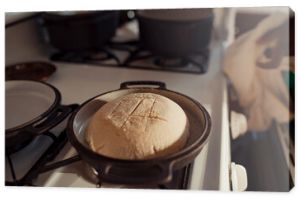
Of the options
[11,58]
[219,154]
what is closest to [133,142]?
[219,154]

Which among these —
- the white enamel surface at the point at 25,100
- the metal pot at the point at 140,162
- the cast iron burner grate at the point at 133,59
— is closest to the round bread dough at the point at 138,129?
the metal pot at the point at 140,162

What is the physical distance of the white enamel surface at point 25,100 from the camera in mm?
518

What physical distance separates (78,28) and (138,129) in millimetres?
419

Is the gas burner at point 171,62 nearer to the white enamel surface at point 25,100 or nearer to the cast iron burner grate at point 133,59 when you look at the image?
the cast iron burner grate at point 133,59

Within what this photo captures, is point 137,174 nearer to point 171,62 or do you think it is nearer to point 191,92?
point 191,92

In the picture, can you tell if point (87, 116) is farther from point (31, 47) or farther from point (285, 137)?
point (31, 47)

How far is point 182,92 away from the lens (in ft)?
2.01

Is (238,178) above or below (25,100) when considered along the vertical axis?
below

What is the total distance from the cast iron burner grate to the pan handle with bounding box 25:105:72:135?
27 centimetres

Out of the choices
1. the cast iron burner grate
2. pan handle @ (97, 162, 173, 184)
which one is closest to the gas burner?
the cast iron burner grate

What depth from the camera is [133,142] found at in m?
0.38

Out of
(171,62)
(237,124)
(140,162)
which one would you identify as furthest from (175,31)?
(140,162)

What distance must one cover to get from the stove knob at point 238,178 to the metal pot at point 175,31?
29 cm
